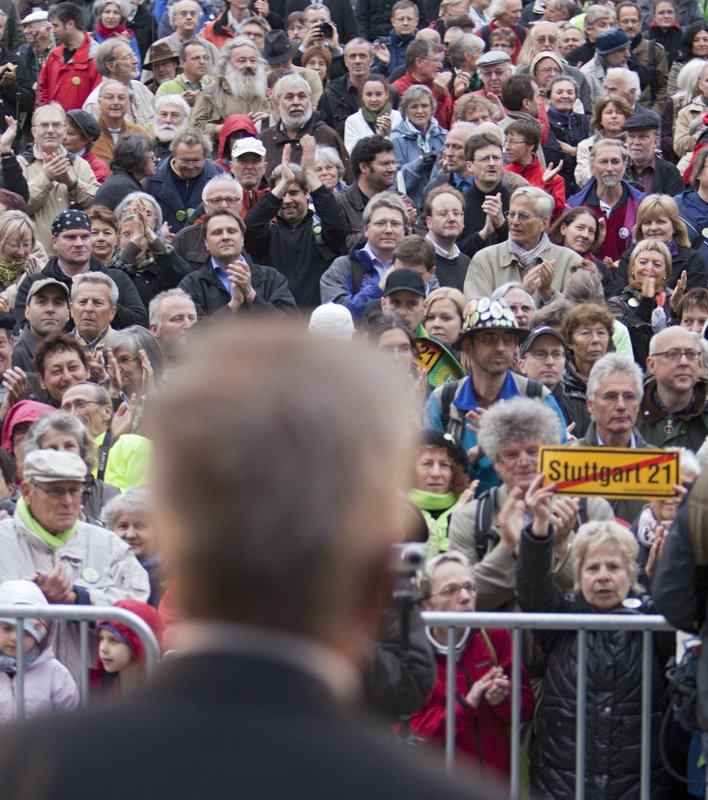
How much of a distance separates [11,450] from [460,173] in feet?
16.2

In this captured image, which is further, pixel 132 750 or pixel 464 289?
pixel 464 289

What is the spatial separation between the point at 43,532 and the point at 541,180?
654 centimetres

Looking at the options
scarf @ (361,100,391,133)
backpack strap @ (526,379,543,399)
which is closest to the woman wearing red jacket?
backpack strap @ (526,379,543,399)

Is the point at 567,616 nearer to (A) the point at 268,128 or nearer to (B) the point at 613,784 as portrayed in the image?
(B) the point at 613,784

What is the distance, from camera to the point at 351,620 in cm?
133

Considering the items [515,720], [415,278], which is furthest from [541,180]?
[515,720]

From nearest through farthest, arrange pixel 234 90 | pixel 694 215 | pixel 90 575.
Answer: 1. pixel 90 575
2. pixel 694 215
3. pixel 234 90

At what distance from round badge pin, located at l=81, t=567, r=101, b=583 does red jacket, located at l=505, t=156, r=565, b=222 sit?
6.32 m

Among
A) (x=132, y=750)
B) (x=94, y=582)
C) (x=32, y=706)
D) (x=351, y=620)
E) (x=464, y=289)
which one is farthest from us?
(x=464, y=289)

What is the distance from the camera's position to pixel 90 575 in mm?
5812

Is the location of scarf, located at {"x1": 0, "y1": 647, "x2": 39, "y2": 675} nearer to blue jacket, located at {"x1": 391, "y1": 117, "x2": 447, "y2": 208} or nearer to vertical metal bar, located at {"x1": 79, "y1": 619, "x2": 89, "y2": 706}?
vertical metal bar, located at {"x1": 79, "y1": 619, "x2": 89, "y2": 706}

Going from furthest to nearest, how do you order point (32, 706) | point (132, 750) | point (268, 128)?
point (268, 128) < point (32, 706) < point (132, 750)

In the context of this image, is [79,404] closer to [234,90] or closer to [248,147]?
[248,147]

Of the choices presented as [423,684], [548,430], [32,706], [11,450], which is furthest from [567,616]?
[11,450]
